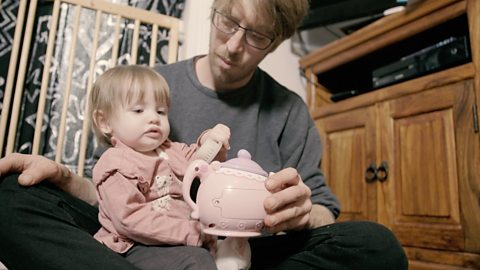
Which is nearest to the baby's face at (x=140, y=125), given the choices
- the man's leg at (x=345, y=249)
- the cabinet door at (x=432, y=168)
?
the man's leg at (x=345, y=249)

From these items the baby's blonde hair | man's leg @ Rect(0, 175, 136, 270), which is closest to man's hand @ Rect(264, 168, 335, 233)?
man's leg @ Rect(0, 175, 136, 270)

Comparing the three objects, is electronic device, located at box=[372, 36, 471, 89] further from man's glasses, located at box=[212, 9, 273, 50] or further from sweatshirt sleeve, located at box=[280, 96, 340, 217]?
man's glasses, located at box=[212, 9, 273, 50]

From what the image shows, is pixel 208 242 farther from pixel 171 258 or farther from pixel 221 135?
pixel 221 135

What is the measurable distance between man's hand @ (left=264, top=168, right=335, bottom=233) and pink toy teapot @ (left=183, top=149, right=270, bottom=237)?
0.5 inches

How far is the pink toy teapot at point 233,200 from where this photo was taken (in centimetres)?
53

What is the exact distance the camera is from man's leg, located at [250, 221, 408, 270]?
642mm

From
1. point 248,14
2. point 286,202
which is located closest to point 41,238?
point 286,202

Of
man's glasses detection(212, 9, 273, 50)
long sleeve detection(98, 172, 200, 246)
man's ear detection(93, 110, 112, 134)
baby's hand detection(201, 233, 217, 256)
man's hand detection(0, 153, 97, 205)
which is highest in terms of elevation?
man's glasses detection(212, 9, 273, 50)

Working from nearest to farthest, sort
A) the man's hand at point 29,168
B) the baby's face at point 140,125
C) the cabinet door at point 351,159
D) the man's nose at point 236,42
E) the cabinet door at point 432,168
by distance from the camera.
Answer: the man's hand at point 29,168, the baby's face at point 140,125, the man's nose at point 236,42, the cabinet door at point 432,168, the cabinet door at point 351,159

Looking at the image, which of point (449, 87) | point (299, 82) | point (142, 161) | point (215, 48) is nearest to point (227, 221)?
point (142, 161)

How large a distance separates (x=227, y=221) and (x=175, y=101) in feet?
1.65

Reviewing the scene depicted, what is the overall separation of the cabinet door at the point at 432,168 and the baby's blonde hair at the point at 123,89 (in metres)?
0.82

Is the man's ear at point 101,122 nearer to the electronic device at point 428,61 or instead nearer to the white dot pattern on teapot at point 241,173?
the white dot pattern on teapot at point 241,173

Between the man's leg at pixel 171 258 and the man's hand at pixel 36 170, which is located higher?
the man's hand at pixel 36 170
